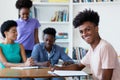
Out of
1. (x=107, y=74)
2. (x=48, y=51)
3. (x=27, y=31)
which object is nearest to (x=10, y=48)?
(x=48, y=51)

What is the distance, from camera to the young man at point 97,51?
6.86 feet

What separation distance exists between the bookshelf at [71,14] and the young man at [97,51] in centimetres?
290

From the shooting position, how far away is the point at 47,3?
512 cm

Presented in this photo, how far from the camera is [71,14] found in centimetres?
512

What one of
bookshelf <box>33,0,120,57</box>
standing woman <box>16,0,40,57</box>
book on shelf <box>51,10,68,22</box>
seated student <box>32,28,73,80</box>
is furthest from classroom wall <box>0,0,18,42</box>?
seated student <box>32,28,73,80</box>

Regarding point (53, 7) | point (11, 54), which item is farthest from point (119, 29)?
point (11, 54)

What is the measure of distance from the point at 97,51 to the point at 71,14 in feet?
9.79

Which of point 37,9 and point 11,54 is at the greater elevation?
point 37,9

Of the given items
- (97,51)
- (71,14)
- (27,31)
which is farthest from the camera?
(71,14)

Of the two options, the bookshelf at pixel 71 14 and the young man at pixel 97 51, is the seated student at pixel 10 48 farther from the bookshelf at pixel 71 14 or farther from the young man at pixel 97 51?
the bookshelf at pixel 71 14

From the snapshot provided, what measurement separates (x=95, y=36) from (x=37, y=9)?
10.6 feet

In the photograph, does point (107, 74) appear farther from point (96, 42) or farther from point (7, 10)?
point (7, 10)

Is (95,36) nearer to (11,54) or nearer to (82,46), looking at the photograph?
(11,54)

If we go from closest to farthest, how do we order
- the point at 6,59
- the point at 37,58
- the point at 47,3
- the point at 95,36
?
the point at 95,36 < the point at 6,59 < the point at 37,58 < the point at 47,3
